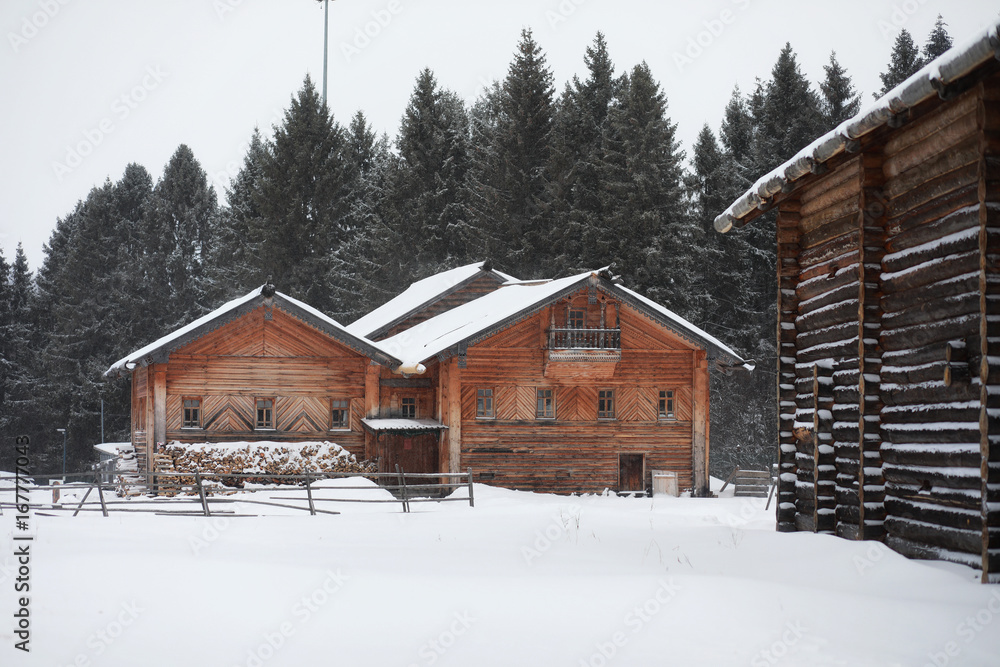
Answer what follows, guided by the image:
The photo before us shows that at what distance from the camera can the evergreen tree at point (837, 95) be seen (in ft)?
153

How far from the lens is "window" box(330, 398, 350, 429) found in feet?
97.5

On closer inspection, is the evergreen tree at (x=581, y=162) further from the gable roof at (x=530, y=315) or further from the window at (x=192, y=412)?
the window at (x=192, y=412)

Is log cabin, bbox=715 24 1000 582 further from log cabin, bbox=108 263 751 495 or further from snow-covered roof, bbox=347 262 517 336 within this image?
snow-covered roof, bbox=347 262 517 336

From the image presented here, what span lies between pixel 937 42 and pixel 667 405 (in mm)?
27754

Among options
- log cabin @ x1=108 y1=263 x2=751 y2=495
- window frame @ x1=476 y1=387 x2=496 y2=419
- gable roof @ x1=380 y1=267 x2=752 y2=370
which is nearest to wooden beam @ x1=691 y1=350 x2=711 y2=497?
log cabin @ x1=108 y1=263 x2=751 y2=495

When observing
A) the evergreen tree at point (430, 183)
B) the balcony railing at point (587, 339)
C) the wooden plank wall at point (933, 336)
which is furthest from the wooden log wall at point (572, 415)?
the evergreen tree at point (430, 183)

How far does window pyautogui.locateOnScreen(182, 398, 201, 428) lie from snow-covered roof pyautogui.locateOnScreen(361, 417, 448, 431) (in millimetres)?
4928

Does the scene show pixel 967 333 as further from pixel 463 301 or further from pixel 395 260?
pixel 395 260

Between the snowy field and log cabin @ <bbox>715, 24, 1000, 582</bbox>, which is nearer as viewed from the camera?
the snowy field

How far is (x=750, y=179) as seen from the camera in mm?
47688

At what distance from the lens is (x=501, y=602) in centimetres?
1050

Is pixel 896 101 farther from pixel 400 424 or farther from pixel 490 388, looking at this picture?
pixel 400 424

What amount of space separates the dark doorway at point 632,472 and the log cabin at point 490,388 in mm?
38

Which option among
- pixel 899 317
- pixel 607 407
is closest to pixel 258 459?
pixel 607 407
